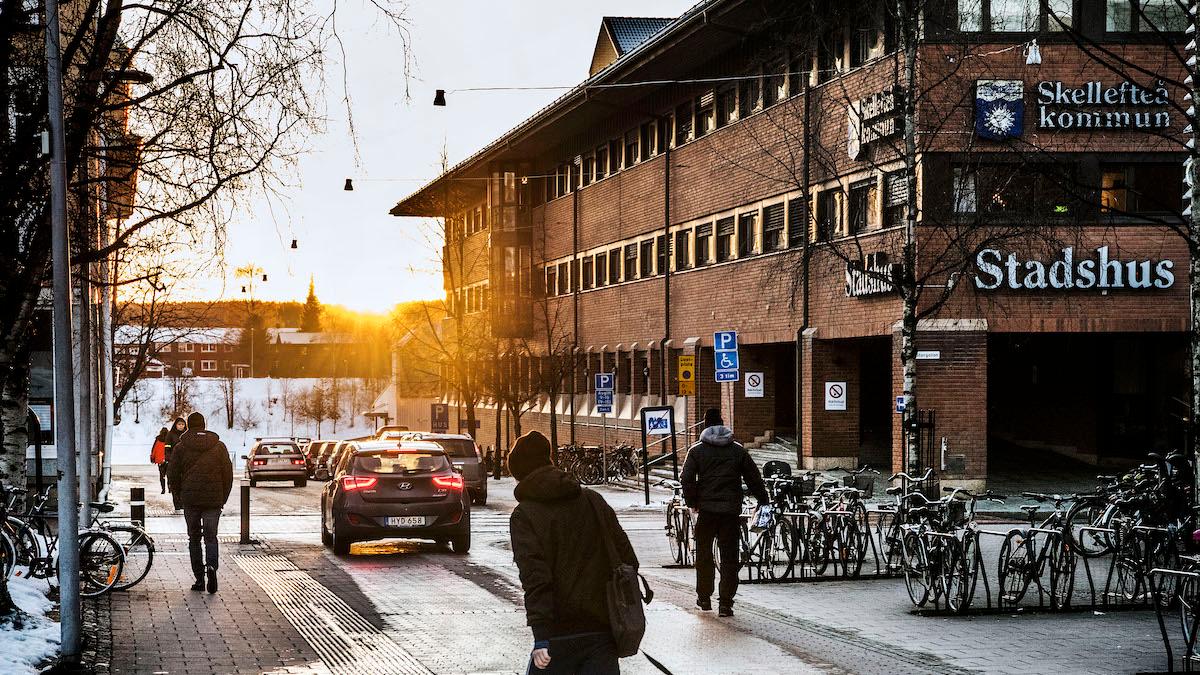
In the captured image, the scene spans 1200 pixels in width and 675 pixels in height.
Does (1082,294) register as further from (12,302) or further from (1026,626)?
(12,302)

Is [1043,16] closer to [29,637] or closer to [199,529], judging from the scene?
[199,529]

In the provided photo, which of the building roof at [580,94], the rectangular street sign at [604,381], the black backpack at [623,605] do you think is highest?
the building roof at [580,94]

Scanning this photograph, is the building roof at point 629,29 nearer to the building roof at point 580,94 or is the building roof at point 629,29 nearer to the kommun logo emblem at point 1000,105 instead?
the building roof at point 580,94

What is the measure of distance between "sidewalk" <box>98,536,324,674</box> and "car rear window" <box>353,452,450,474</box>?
3.38 m

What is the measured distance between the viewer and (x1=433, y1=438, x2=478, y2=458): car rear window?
33.6m

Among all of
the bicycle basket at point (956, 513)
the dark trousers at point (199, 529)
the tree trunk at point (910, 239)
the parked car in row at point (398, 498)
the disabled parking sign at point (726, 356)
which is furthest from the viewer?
the disabled parking sign at point (726, 356)

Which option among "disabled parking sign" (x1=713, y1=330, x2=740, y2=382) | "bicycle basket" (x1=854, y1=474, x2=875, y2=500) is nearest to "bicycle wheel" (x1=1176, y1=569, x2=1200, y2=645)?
"bicycle basket" (x1=854, y1=474, x2=875, y2=500)

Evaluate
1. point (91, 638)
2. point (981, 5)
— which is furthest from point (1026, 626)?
point (981, 5)

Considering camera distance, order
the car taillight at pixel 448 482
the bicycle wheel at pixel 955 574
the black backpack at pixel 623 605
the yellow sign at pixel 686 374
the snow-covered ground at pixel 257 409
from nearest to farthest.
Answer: the black backpack at pixel 623 605 → the bicycle wheel at pixel 955 574 → the car taillight at pixel 448 482 → the yellow sign at pixel 686 374 → the snow-covered ground at pixel 257 409

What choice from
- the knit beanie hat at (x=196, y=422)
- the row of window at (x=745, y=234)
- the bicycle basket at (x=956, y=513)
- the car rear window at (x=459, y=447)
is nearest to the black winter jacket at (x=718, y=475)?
the bicycle basket at (x=956, y=513)

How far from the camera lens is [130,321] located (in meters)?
55.5

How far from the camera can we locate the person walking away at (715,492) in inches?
551

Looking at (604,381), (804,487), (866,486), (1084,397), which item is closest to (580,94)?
(604,381)

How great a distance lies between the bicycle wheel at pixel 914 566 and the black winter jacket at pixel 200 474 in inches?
265
